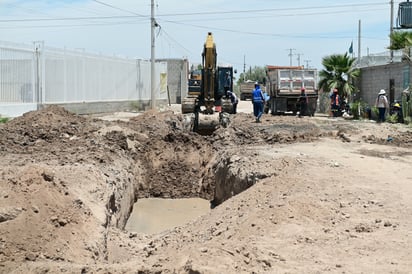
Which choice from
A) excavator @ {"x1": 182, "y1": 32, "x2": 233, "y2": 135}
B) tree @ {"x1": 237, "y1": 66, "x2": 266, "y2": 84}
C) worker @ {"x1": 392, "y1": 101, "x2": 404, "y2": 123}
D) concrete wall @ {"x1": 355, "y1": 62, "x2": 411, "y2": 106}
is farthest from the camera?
tree @ {"x1": 237, "y1": 66, "x2": 266, "y2": 84}

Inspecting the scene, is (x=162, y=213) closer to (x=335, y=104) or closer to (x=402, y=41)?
(x=402, y=41)

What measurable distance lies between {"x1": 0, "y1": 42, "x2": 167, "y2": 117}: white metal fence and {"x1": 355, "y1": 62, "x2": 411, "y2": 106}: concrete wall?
1469 cm

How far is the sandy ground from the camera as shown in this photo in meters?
6.70

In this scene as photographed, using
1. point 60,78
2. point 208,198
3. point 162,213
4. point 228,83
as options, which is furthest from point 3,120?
point 228,83

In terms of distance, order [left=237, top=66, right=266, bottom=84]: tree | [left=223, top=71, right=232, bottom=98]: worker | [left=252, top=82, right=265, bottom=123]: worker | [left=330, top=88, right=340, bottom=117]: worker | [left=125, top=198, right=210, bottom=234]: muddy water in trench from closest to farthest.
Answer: [left=125, top=198, right=210, bottom=234]: muddy water in trench < [left=252, top=82, right=265, bottom=123]: worker < [left=223, top=71, right=232, bottom=98]: worker < [left=330, top=88, right=340, bottom=117]: worker < [left=237, top=66, right=266, bottom=84]: tree

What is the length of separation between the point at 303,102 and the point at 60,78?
42.1 ft

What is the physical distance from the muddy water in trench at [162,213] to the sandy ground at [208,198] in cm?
38

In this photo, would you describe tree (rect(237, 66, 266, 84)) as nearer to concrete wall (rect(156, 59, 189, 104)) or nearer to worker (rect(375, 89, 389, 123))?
concrete wall (rect(156, 59, 189, 104))

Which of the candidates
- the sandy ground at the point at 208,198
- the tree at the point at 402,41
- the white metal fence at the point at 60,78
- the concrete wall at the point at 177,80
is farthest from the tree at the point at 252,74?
the sandy ground at the point at 208,198

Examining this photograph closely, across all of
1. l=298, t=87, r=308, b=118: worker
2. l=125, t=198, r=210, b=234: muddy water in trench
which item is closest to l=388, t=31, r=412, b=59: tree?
l=298, t=87, r=308, b=118: worker

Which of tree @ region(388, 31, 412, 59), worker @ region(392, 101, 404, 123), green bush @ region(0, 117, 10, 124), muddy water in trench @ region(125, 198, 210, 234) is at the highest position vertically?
tree @ region(388, 31, 412, 59)

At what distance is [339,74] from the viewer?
108ft

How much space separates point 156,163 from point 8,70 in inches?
333

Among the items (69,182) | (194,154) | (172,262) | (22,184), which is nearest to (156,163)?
(194,154)
